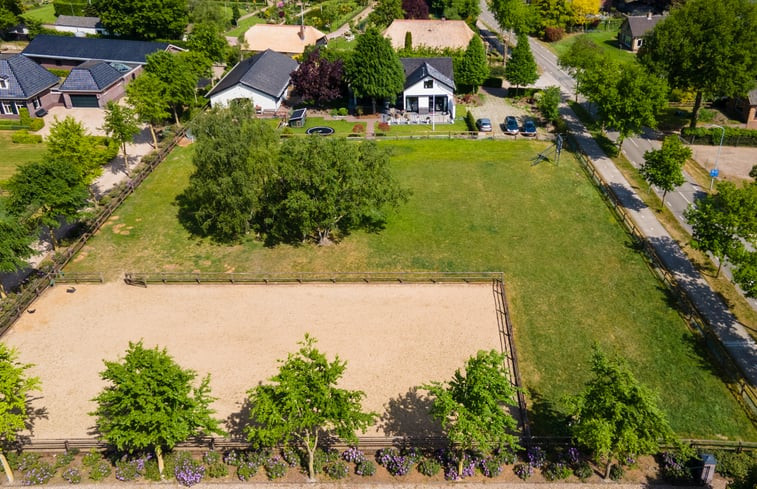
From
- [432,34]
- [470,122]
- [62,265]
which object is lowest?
[62,265]

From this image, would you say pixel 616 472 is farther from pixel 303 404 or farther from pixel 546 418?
pixel 303 404

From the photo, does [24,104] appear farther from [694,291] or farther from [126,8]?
[694,291]

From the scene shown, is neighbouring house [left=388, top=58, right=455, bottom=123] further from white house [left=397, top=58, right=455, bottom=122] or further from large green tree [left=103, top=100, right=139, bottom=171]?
large green tree [left=103, top=100, right=139, bottom=171]

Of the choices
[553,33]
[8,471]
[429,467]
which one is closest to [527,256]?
[429,467]

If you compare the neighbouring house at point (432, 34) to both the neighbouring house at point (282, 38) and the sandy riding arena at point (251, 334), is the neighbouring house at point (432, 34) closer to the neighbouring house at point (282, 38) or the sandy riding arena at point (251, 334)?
the neighbouring house at point (282, 38)

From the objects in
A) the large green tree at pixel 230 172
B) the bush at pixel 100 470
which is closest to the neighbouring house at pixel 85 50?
the large green tree at pixel 230 172

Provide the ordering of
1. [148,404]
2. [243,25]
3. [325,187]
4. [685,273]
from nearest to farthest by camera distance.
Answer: [148,404]
[685,273]
[325,187]
[243,25]

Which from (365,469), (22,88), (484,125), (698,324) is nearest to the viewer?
(365,469)

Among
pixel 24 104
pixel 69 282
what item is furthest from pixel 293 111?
pixel 69 282

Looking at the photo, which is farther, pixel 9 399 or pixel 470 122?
pixel 470 122
